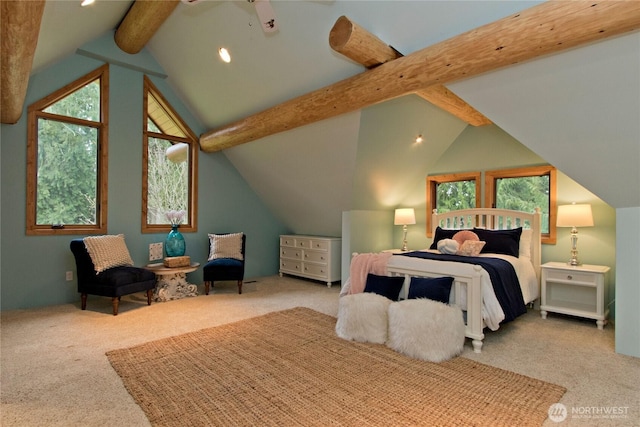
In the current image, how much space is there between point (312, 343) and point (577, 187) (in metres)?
3.53

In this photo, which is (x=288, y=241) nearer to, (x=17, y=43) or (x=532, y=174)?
(x=532, y=174)

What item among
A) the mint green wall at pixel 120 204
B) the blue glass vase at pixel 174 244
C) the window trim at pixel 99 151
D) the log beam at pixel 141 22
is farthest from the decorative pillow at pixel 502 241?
the window trim at pixel 99 151

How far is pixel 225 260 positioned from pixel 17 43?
3425 millimetres

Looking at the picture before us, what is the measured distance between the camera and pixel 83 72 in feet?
14.9

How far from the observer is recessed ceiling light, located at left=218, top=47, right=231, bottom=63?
4.16 meters

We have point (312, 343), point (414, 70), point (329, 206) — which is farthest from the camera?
point (329, 206)

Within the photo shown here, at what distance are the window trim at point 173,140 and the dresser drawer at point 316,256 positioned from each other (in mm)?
1846

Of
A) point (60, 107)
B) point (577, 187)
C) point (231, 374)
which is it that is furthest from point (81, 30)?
point (577, 187)

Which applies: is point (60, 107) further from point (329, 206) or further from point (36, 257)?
point (329, 206)

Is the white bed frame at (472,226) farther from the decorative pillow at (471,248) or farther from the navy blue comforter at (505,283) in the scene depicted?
the decorative pillow at (471,248)

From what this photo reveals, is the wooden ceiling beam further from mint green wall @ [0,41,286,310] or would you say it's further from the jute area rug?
Answer: mint green wall @ [0,41,286,310]

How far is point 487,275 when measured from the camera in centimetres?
304

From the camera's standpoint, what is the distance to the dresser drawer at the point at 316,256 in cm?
560

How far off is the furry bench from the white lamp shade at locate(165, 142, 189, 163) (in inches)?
152
